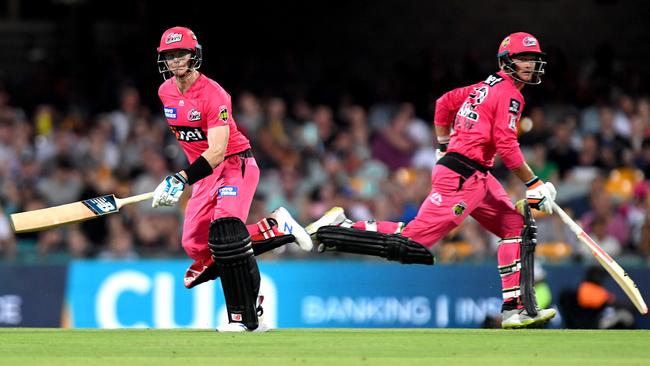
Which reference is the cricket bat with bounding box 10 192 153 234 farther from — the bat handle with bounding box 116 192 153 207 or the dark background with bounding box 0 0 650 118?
the dark background with bounding box 0 0 650 118

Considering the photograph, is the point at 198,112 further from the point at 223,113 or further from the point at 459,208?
the point at 459,208

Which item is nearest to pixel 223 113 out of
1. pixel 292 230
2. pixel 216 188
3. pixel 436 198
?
pixel 216 188

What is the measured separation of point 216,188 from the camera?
10914 millimetres

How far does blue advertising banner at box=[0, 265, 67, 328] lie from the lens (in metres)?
15.8

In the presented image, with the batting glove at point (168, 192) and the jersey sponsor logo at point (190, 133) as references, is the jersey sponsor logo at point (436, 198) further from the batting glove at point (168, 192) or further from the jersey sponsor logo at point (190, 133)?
the batting glove at point (168, 192)

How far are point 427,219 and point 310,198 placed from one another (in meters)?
6.19

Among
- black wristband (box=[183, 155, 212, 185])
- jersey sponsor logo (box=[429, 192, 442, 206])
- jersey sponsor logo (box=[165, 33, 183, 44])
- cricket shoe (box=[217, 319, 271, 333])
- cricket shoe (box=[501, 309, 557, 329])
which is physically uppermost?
jersey sponsor logo (box=[165, 33, 183, 44])

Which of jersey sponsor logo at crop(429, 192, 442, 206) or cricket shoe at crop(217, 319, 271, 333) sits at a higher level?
jersey sponsor logo at crop(429, 192, 442, 206)

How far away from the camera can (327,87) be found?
20.0m

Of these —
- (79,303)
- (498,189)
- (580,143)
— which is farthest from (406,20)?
(498,189)

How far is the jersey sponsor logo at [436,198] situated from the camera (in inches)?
434

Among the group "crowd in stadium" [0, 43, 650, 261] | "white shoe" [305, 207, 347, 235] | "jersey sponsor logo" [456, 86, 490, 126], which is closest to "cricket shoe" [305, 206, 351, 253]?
"white shoe" [305, 207, 347, 235]

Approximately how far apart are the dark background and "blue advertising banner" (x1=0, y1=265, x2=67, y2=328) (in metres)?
5.54

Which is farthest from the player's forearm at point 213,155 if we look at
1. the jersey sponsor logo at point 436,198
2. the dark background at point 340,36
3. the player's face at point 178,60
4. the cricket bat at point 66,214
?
the dark background at point 340,36
